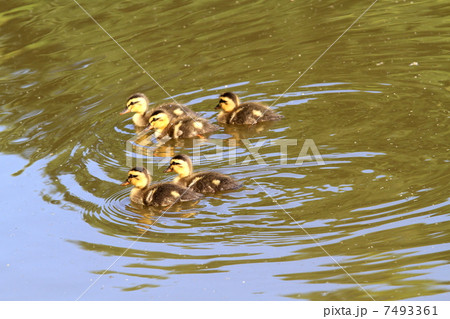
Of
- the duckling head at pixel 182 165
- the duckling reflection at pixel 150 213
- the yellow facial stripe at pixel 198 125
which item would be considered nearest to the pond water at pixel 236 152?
the duckling reflection at pixel 150 213

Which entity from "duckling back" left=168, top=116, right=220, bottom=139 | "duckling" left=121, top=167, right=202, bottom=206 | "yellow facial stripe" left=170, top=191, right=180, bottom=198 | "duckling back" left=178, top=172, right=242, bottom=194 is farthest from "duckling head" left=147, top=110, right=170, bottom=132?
"yellow facial stripe" left=170, top=191, right=180, bottom=198

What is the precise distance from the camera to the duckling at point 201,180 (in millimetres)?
6043

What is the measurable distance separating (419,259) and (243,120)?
3002 mm

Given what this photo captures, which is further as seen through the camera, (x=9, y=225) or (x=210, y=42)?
(x=210, y=42)

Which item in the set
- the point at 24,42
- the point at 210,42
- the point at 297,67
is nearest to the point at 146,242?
the point at 297,67

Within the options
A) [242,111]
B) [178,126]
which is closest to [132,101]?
[178,126]

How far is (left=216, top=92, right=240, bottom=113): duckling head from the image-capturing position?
749 cm

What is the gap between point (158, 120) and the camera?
7.65 m

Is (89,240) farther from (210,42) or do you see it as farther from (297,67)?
(210,42)

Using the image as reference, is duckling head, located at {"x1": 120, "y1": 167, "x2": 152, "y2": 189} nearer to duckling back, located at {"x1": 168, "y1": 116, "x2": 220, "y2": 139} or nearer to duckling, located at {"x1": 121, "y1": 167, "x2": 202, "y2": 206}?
duckling, located at {"x1": 121, "y1": 167, "x2": 202, "y2": 206}

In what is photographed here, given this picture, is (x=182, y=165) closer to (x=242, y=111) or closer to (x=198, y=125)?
(x=198, y=125)

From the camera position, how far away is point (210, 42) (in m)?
9.41

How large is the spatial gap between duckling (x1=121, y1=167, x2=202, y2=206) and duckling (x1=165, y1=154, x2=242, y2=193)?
8cm

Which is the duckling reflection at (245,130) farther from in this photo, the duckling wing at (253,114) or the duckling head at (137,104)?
the duckling head at (137,104)
